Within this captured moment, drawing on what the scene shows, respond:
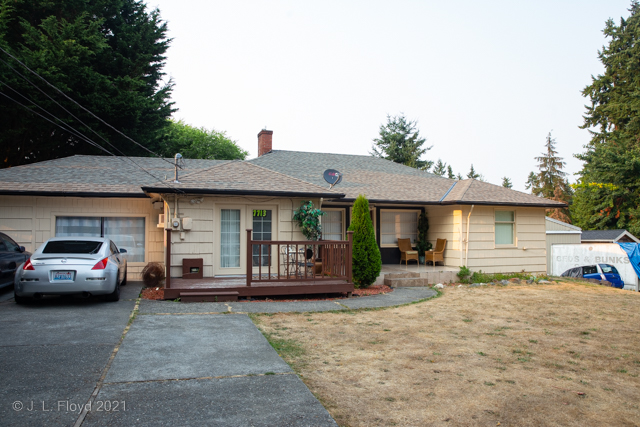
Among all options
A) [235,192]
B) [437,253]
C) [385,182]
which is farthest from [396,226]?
[235,192]

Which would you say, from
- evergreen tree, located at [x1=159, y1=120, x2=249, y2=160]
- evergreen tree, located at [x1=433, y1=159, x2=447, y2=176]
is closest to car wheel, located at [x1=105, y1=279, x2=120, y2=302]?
evergreen tree, located at [x1=159, y1=120, x2=249, y2=160]

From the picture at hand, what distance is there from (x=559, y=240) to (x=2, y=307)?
25483 millimetres

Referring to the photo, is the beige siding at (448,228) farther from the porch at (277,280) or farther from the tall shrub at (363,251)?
the porch at (277,280)

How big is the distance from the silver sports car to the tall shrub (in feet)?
18.3

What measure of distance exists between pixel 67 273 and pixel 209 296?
2.60 m

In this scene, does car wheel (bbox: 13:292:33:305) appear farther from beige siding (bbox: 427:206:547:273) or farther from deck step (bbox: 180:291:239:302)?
beige siding (bbox: 427:206:547:273)

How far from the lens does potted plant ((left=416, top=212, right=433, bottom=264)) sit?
1496cm

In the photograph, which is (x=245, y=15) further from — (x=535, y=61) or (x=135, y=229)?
(x=535, y=61)

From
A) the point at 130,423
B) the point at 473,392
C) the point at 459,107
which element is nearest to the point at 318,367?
the point at 473,392

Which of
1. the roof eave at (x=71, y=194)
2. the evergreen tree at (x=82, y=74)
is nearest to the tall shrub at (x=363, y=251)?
the roof eave at (x=71, y=194)

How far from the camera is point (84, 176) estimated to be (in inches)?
497

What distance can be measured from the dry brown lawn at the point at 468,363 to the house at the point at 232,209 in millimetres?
4098

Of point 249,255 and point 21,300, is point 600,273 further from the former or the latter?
point 21,300

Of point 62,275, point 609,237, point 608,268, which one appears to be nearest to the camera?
point 62,275
